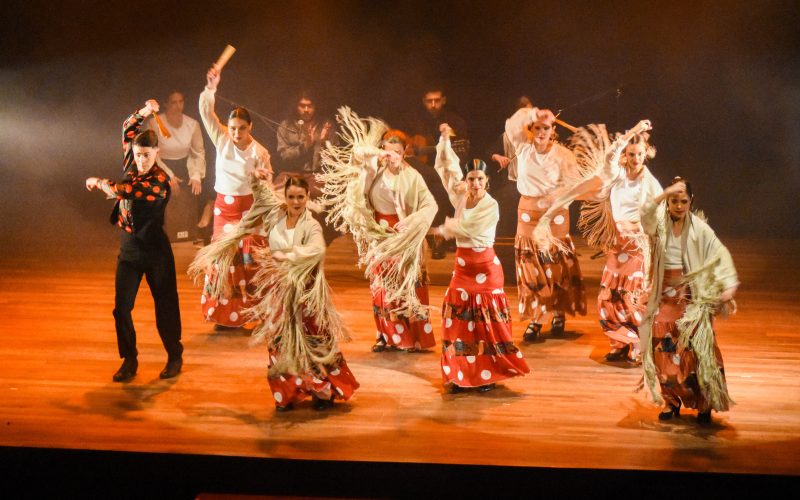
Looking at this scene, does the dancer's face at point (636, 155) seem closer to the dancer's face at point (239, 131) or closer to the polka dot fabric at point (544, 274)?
the polka dot fabric at point (544, 274)

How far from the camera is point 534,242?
569 centimetres

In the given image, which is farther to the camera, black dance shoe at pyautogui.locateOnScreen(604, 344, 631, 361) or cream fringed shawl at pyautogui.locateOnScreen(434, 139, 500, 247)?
black dance shoe at pyautogui.locateOnScreen(604, 344, 631, 361)

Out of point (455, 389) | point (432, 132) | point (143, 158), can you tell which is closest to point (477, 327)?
point (455, 389)

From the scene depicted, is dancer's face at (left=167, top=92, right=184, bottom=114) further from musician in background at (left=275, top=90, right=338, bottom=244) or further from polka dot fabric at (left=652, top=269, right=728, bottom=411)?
polka dot fabric at (left=652, top=269, right=728, bottom=411)

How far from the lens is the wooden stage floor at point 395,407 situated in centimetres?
402

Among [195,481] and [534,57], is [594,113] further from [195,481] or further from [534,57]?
[195,481]

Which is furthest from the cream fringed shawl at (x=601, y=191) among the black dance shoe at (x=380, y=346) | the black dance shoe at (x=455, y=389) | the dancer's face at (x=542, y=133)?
the black dance shoe at (x=380, y=346)

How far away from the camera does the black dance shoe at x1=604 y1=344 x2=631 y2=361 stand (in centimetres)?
535

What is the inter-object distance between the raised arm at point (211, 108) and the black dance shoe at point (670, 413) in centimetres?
332

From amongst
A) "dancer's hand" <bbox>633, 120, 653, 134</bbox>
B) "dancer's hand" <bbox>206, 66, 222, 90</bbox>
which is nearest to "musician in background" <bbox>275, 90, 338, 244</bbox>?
"dancer's hand" <bbox>206, 66, 222, 90</bbox>

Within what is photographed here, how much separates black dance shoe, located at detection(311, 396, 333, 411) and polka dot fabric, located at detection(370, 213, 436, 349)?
1064 millimetres

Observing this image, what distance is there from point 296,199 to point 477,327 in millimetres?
1203

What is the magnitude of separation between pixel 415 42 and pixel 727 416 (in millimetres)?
4941

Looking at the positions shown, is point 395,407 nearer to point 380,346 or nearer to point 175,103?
point 380,346
